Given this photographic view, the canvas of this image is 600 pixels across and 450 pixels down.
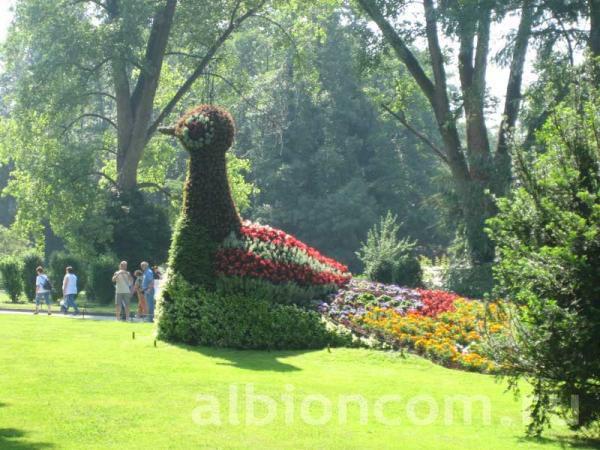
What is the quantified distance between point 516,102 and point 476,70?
162 cm

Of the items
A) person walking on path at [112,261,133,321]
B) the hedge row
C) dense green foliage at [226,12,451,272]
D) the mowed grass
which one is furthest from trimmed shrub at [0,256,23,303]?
dense green foliage at [226,12,451,272]

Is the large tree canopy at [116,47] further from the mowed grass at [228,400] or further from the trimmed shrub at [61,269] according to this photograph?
the mowed grass at [228,400]

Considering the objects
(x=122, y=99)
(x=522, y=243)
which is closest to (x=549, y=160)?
(x=522, y=243)

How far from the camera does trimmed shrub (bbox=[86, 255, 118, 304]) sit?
33.8m

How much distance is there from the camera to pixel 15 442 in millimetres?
8258

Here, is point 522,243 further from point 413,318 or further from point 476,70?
point 476,70

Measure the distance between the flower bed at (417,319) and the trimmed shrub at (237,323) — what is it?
0.75 m

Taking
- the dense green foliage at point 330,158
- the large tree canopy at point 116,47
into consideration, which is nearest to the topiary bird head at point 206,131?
the large tree canopy at point 116,47

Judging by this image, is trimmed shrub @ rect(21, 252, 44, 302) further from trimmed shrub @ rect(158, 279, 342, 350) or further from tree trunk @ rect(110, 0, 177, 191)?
trimmed shrub @ rect(158, 279, 342, 350)

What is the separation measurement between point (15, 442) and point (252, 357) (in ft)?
23.9

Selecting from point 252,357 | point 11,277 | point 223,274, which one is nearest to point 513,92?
Answer: point 223,274

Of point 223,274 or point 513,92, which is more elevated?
point 513,92

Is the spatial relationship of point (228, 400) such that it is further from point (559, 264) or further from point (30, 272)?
point (30, 272)

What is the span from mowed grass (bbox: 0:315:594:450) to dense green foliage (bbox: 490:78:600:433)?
0.72 m
